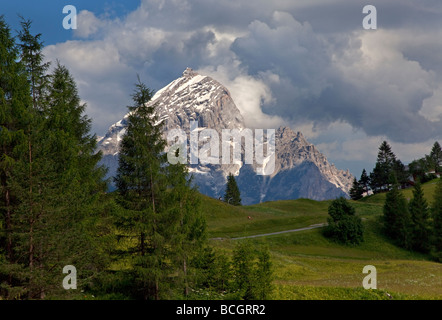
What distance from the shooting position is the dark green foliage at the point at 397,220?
77625 millimetres

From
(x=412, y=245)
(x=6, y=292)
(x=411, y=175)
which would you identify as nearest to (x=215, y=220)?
(x=412, y=245)

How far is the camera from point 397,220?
79.8 m

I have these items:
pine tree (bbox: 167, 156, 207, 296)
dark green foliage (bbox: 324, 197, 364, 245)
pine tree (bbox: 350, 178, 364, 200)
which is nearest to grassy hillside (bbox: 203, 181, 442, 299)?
dark green foliage (bbox: 324, 197, 364, 245)

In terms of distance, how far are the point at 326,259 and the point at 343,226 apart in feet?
58.3

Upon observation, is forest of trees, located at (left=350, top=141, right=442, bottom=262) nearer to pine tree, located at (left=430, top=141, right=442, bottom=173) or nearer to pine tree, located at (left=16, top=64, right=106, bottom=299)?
pine tree, located at (left=16, top=64, right=106, bottom=299)

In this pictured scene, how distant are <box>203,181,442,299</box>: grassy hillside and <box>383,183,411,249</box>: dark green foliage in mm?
2306

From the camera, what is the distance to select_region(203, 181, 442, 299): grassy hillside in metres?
28.5

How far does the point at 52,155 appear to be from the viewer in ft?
80.7

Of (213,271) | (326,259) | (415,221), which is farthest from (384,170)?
(213,271)

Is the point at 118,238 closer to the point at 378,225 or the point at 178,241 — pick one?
the point at 178,241

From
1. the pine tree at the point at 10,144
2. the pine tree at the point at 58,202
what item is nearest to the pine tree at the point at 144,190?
the pine tree at the point at 58,202

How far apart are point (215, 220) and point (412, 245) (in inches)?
1669

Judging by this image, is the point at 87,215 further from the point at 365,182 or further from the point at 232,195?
the point at 365,182

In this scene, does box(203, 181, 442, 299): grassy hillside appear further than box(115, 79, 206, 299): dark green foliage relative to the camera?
Yes
